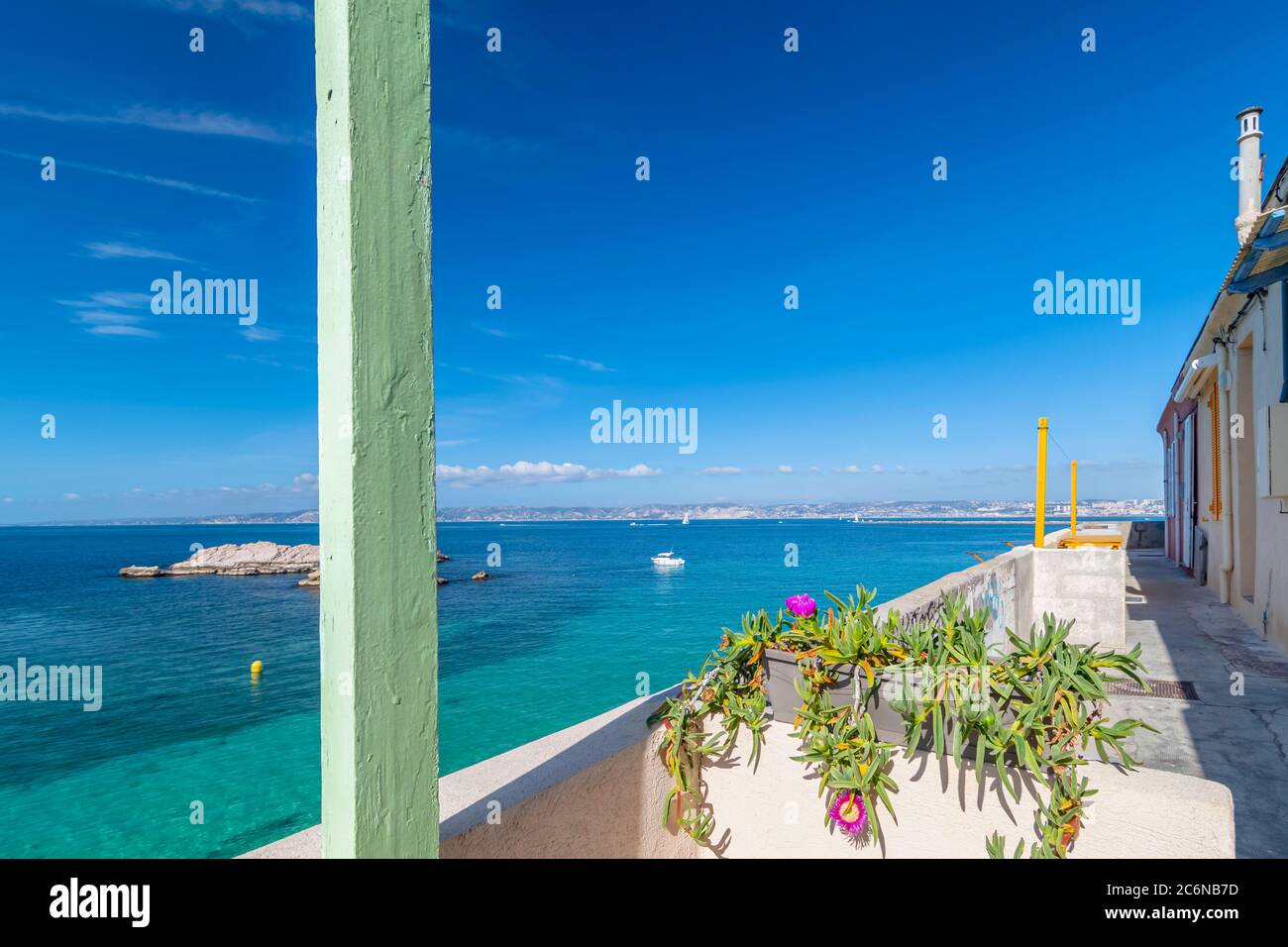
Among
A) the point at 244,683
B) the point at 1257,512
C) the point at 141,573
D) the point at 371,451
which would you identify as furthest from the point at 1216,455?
the point at 141,573

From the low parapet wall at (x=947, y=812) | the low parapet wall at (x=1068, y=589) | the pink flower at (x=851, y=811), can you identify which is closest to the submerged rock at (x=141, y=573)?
the low parapet wall at (x=1068, y=589)

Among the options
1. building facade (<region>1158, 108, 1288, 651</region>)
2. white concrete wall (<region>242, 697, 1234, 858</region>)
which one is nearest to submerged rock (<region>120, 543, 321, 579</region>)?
building facade (<region>1158, 108, 1288, 651</region>)

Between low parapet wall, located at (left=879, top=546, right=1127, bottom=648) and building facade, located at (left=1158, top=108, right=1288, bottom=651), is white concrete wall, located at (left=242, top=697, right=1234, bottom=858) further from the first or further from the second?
low parapet wall, located at (left=879, top=546, right=1127, bottom=648)

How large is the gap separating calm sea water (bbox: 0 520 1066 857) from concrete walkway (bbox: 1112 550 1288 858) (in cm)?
799

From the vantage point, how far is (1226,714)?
3.58 meters

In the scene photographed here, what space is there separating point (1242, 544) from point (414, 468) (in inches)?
327

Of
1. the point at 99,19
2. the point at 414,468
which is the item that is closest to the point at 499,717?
the point at 99,19

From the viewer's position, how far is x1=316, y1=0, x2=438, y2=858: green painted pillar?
65 cm

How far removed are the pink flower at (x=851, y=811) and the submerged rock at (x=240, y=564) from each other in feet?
157

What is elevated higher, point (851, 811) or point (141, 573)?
point (851, 811)

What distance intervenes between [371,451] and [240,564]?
5405cm

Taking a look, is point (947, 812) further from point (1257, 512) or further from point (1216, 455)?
point (1216, 455)

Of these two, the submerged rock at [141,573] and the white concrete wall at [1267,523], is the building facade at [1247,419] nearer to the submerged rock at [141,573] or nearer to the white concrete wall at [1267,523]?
the white concrete wall at [1267,523]
